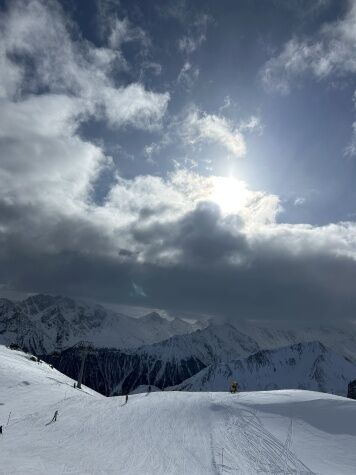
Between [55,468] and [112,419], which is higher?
[112,419]

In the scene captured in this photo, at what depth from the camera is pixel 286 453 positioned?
27875 mm

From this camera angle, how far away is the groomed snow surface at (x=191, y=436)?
26.2 m

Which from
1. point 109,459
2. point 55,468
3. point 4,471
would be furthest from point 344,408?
point 4,471

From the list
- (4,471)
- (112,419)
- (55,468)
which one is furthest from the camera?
(112,419)

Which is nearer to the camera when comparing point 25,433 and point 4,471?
point 4,471

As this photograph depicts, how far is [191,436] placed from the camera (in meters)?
31.7

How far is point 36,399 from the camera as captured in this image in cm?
5281

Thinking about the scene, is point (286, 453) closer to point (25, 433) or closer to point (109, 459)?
point (109, 459)

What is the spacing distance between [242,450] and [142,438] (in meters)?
7.72

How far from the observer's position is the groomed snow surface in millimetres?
26203

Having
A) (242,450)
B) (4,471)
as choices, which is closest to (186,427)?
(242,450)

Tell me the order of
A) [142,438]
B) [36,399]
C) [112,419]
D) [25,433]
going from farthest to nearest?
[36,399]
[112,419]
[25,433]
[142,438]

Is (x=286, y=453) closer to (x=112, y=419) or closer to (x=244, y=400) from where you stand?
(x=244, y=400)

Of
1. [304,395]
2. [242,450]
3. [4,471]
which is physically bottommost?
[4,471]
